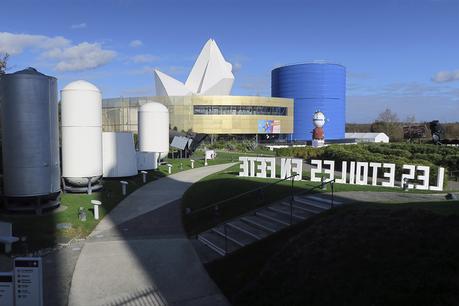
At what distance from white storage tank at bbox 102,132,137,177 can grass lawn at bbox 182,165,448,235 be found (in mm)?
5542

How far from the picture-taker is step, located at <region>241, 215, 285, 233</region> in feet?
41.5

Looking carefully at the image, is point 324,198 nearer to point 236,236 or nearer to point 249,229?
point 249,229

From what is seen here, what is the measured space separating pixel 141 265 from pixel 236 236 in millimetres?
3077

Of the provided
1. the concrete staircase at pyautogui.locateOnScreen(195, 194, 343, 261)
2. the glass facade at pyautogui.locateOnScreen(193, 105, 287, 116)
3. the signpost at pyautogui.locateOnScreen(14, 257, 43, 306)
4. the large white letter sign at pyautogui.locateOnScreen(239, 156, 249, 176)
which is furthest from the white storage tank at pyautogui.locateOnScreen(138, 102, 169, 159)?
the glass facade at pyautogui.locateOnScreen(193, 105, 287, 116)

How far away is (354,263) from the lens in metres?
7.95

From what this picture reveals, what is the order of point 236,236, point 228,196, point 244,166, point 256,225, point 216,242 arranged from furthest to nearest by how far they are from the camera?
point 244,166 → point 228,196 → point 256,225 → point 216,242 → point 236,236

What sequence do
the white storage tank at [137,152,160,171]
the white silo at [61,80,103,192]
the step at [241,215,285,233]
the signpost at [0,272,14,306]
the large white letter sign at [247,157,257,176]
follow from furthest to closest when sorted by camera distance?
the white storage tank at [137,152,160,171] < the large white letter sign at [247,157,257,176] < the white silo at [61,80,103,192] < the step at [241,215,285,233] < the signpost at [0,272,14,306]

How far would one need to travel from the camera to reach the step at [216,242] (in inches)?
483

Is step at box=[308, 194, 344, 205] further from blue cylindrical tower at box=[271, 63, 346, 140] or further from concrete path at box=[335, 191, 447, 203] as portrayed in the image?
blue cylindrical tower at box=[271, 63, 346, 140]

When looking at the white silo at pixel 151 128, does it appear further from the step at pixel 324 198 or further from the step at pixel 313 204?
the step at pixel 313 204

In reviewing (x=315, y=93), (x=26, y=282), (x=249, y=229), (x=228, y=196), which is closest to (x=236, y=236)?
(x=249, y=229)

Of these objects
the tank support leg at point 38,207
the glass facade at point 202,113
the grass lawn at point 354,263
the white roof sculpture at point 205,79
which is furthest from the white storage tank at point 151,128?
the white roof sculpture at point 205,79

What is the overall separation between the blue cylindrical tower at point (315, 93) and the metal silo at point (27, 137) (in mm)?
85479

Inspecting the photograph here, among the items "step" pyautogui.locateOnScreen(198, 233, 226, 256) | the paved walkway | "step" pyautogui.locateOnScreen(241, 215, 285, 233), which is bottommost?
the paved walkway
